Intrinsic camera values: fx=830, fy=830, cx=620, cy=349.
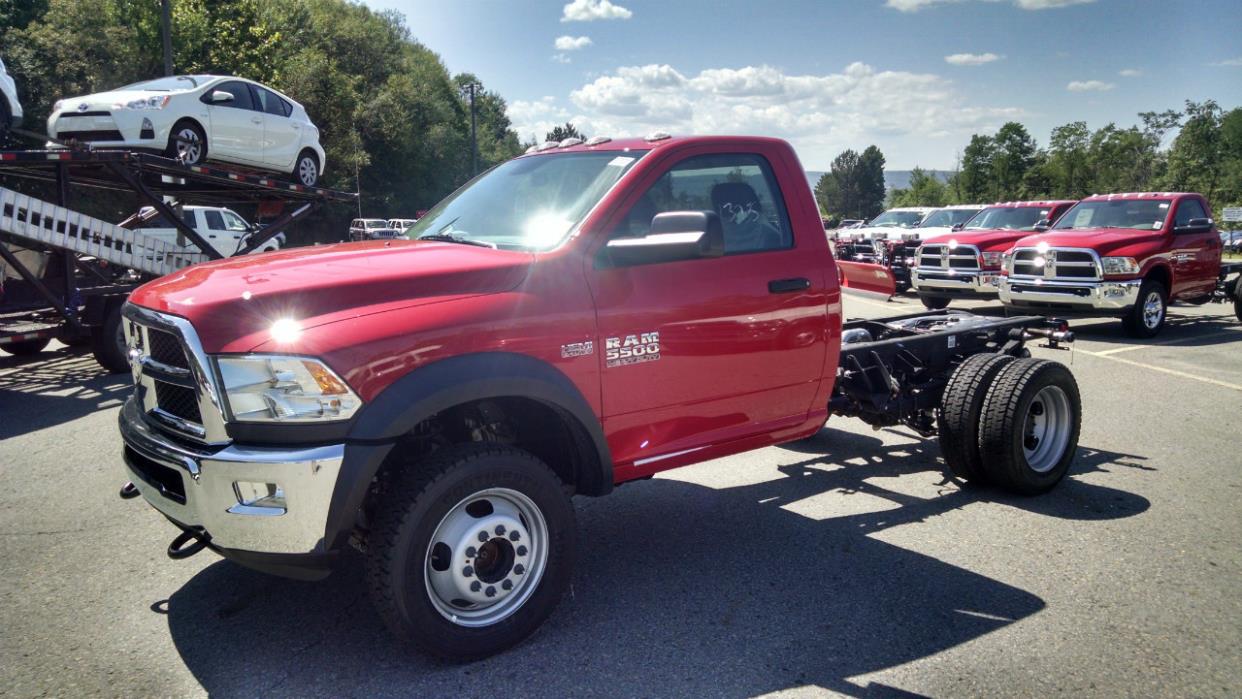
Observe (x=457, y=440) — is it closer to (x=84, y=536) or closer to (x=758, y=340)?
(x=758, y=340)

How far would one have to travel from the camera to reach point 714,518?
193 inches

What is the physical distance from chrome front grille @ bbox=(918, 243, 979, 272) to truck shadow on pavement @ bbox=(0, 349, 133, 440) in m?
12.9

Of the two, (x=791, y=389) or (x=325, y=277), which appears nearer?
(x=325, y=277)

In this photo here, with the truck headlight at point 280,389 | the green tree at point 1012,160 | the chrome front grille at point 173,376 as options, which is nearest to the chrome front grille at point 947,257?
the truck headlight at point 280,389

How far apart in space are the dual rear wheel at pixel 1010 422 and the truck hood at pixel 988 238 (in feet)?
33.2

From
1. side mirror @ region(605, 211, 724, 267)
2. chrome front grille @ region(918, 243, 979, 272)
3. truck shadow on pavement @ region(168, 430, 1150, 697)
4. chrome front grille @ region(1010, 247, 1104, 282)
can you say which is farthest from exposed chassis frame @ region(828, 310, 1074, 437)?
chrome front grille @ region(918, 243, 979, 272)

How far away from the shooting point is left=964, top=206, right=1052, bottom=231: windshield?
16.0m

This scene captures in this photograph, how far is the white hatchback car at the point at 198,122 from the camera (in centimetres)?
1086

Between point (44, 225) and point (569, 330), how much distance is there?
8106 millimetres

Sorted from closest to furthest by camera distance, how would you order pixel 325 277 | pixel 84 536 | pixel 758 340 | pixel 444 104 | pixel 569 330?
pixel 325 277 < pixel 569 330 < pixel 758 340 < pixel 84 536 < pixel 444 104

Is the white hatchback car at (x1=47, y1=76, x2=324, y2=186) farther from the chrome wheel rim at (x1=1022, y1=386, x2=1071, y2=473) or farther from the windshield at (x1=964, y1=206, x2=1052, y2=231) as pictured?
the windshield at (x1=964, y1=206, x2=1052, y2=231)

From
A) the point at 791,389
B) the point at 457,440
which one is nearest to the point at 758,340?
the point at 791,389

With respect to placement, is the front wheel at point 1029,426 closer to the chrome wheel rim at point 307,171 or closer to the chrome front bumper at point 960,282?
the chrome front bumper at point 960,282

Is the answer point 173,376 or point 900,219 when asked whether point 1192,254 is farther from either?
point 173,376
